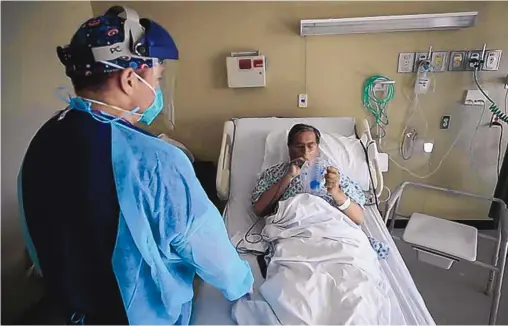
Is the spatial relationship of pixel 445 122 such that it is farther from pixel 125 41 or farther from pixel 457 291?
pixel 125 41

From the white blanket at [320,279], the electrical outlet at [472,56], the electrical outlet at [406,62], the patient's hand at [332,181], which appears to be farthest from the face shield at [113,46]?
the electrical outlet at [472,56]

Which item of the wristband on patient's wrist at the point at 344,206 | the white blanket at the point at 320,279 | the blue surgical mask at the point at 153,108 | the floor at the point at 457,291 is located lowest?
the floor at the point at 457,291

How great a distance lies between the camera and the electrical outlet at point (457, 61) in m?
2.25

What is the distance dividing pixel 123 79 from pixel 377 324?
3.46 feet

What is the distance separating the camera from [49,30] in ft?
6.95

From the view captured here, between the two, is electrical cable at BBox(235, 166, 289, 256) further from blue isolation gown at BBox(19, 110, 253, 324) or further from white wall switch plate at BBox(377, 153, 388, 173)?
white wall switch plate at BBox(377, 153, 388, 173)

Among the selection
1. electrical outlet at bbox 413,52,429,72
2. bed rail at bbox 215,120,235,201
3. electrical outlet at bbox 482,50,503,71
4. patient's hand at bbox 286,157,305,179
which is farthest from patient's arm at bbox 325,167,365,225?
electrical outlet at bbox 482,50,503,71

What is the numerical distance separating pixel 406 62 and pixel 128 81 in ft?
6.07

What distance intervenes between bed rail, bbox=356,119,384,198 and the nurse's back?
1519 millimetres

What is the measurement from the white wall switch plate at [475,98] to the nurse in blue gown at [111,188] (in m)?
1.95

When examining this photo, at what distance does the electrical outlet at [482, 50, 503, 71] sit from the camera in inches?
87.2

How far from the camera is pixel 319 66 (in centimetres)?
236

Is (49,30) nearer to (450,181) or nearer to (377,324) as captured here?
(377,324)

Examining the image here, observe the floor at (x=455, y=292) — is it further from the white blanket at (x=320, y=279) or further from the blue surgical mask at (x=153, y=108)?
the blue surgical mask at (x=153, y=108)
